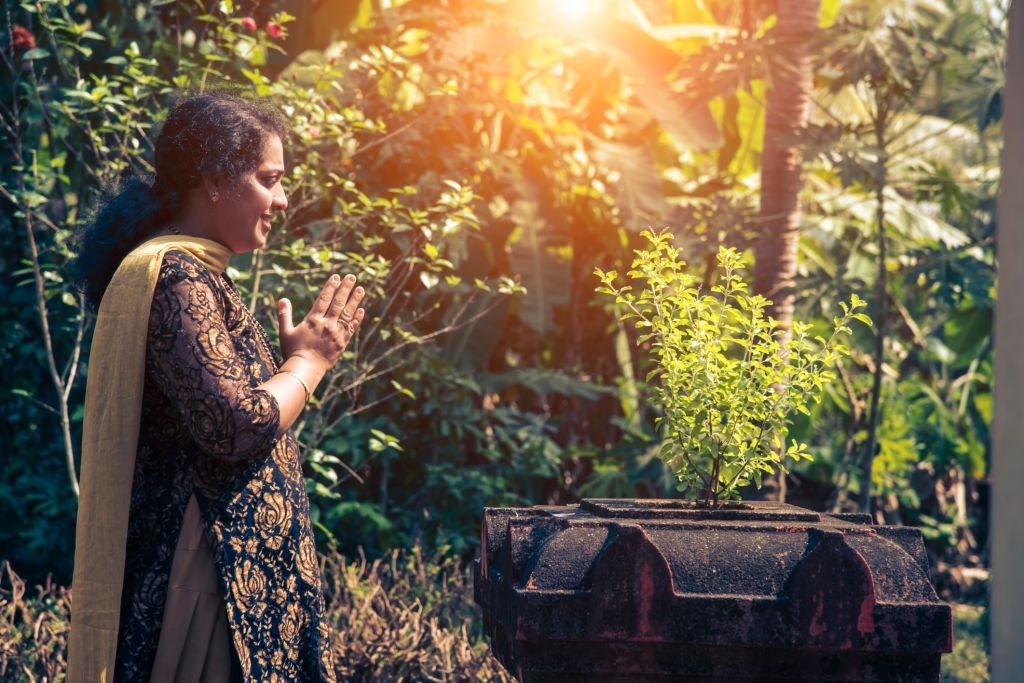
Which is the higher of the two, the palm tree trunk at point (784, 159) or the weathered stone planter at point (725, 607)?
the palm tree trunk at point (784, 159)

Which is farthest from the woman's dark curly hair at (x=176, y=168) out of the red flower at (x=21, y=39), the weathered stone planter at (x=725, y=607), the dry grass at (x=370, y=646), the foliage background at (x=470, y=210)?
the red flower at (x=21, y=39)

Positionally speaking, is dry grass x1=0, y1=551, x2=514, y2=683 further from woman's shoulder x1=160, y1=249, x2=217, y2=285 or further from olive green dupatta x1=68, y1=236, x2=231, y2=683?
woman's shoulder x1=160, y1=249, x2=217, y2=285

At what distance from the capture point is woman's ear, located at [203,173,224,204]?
2188 millimetres

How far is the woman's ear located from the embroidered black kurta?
184 millimetres

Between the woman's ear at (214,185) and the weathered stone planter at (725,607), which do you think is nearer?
the weathered stone planter at (725,607)

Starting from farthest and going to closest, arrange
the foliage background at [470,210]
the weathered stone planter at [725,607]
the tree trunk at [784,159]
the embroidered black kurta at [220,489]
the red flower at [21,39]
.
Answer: the tree trunk at [784,159]
the foliage background at [470,210]
the red flower at [21,39]
the embroidered black kurta at [220,489]
the weathered stone planter at [725,607]

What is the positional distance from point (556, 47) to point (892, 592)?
19.5 feet

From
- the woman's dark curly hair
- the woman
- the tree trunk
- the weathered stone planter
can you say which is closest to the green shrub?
the weathered stone planter

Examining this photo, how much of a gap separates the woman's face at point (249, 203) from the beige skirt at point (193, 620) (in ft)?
1.80

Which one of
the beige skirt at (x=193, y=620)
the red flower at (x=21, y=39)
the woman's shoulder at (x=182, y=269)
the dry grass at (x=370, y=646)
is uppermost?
the red flower at (x=21, y=39)

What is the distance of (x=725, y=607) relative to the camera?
5.80 feet

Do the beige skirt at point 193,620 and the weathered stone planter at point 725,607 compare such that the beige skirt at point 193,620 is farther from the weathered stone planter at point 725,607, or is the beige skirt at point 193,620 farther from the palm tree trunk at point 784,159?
the palm tree trunk at point 784,159

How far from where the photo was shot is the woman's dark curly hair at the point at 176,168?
2.18m

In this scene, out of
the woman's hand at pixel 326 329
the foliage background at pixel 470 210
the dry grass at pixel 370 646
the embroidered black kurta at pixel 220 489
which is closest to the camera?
the embroidered black kurta at pixel 220 489
